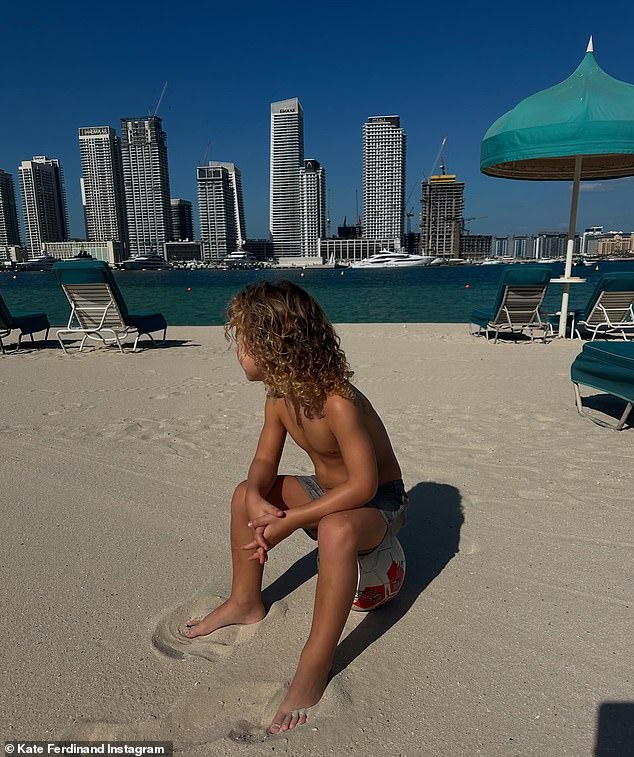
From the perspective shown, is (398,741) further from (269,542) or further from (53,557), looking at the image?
(53,557)

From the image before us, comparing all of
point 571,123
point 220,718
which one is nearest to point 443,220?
point 571,123

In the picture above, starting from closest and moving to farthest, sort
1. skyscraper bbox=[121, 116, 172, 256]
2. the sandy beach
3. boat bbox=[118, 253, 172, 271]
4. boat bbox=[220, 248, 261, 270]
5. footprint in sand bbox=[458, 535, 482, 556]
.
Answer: the sandy beach, footprint in sand bbox=[458, 535, 482, 556], boat bbox=[118, 253, 172, 271], boat bbox=[220, 248, 261, 270], skyscraper bbox=[121, 116, 172, 256]

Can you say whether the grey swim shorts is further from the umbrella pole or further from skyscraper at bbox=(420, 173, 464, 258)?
skyscraper at bbox=(420, 173, 464, 258)

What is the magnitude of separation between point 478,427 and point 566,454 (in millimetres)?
745

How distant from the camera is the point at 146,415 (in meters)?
4.68

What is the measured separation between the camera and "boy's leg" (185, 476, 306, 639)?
190cm

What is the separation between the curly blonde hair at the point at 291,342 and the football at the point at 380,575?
563 mm

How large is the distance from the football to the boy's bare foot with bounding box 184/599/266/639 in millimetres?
386

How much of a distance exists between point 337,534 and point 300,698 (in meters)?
0.49

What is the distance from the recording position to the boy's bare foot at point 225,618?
1905 millimetres

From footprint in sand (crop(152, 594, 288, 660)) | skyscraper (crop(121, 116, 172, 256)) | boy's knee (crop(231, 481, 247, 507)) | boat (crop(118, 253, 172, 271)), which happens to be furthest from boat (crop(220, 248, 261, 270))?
boy's knee (crop(231, 481, 247, 507))

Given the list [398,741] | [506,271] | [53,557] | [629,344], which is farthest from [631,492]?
[506,271]

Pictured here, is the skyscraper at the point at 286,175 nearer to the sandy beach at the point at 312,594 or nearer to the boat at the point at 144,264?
the boat at the point at 144,264

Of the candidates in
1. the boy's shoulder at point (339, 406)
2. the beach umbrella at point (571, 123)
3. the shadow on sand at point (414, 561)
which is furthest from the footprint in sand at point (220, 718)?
the beach umbrella at point (571, 123)
